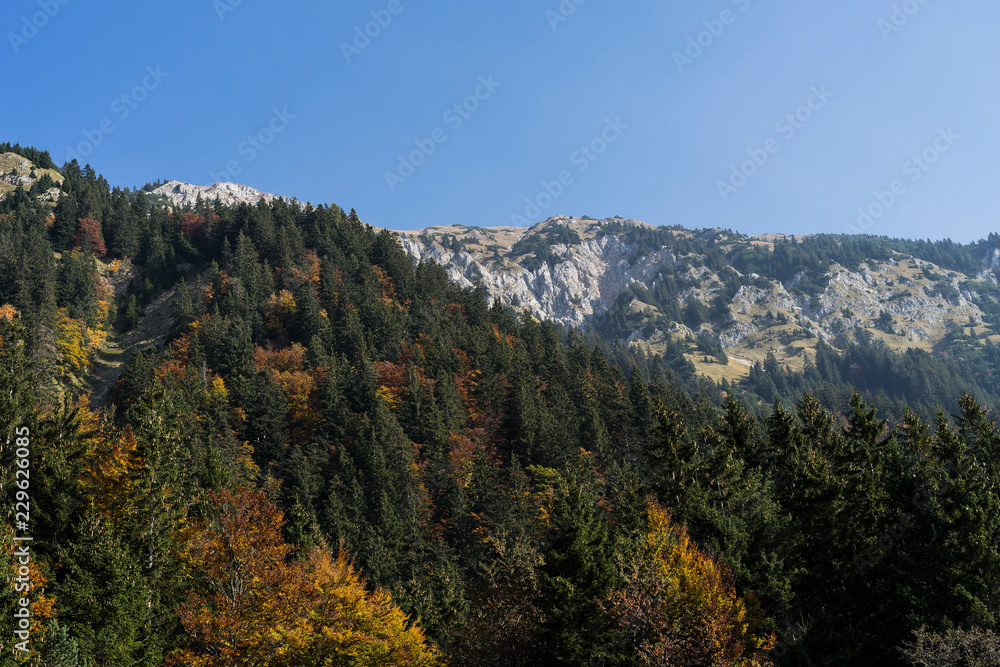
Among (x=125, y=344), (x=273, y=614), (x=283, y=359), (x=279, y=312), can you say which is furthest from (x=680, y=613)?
(x=125, y=344)

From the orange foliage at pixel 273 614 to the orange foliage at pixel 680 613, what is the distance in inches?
475

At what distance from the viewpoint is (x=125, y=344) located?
109 meters

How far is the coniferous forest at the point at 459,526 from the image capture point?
26.6 metres

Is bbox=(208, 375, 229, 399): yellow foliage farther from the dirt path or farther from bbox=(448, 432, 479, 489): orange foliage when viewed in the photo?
bbox=(448, 432, 479, 489): orange foliage

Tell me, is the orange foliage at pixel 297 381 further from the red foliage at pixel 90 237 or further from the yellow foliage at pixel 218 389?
the red foliage at pixel 90 237

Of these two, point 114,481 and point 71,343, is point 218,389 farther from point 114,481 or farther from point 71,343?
point 114,481

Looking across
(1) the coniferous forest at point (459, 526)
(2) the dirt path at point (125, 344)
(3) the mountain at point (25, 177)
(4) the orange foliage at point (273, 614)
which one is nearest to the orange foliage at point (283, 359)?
(1) the coniferous forest at point (459, 526)

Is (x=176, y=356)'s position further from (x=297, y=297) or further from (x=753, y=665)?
(x=753, y=665)

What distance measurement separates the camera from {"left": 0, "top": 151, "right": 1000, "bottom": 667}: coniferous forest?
2659cm

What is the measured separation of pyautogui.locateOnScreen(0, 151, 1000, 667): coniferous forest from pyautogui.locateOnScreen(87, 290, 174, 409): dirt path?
337cm

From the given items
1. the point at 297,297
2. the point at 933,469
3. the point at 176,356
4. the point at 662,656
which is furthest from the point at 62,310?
the point at 933,469

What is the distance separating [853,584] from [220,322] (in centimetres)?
9473

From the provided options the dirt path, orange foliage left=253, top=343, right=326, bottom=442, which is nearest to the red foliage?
the dirt path

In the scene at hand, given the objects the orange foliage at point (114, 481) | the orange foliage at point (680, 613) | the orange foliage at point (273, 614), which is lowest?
the orange foliage at point (680, 613)
